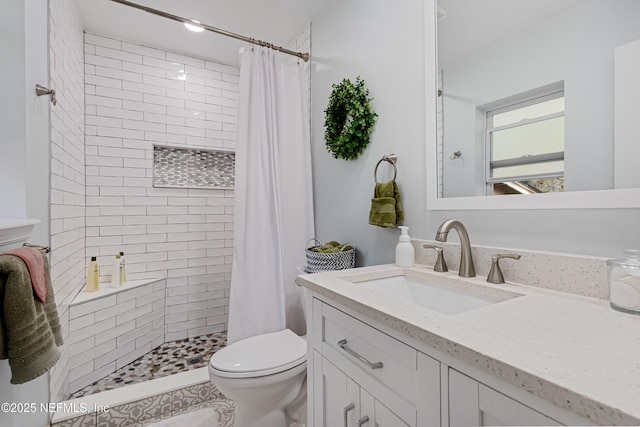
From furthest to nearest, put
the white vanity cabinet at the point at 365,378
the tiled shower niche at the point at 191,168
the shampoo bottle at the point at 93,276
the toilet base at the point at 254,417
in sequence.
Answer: the tiled shower niche at the point at 191,168 < the shampoo bottle at the point at 93,276 < the toilet base at the point at 254,417 < the white vanity cabinet at the point at 365,378

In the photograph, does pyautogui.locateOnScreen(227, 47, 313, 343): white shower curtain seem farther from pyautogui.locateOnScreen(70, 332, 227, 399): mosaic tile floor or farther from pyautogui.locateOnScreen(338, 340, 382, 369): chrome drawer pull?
pyautogui.locateOnScreen(338, 340, 382, 369): chrome drawer pull

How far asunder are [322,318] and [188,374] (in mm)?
1412

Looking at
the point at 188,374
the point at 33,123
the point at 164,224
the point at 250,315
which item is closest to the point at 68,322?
the point at 188,374

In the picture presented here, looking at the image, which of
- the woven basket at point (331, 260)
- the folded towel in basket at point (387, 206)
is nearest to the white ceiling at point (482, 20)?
the folded towel in basket at point (387, 206)

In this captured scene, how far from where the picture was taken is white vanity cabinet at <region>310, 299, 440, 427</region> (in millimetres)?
636

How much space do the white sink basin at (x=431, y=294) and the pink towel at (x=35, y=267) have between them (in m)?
1.09

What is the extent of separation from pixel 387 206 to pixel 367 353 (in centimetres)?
72

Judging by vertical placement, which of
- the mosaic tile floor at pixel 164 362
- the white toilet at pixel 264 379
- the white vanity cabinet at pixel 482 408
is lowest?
the mosaic tile floor at pixel 164 362

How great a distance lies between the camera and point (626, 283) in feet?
2.26

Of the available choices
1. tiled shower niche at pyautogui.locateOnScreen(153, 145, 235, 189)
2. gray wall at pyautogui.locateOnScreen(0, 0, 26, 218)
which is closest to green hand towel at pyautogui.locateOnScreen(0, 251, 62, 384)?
gray wall at pyautogui.locateOnScreen(0, 0, 26, 218)

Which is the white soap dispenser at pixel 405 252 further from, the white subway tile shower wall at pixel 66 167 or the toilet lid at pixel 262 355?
the white subway tile shower wall at pixel 66 167

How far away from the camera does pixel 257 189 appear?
187 centimetres

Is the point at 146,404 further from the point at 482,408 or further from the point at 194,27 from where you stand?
the point at 194,27

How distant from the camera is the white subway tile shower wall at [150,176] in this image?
2.44 meters
